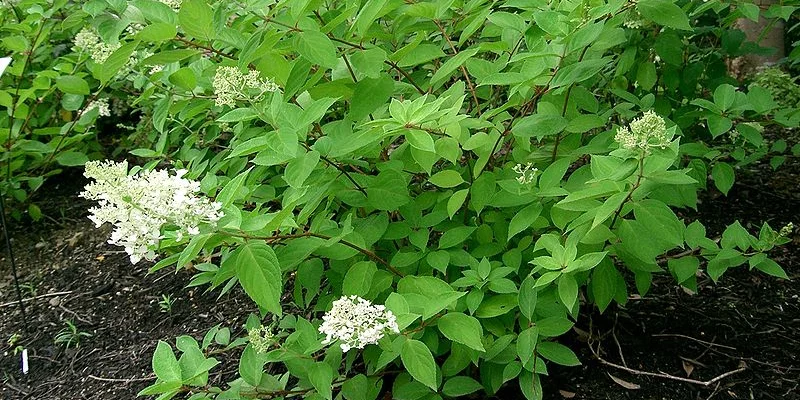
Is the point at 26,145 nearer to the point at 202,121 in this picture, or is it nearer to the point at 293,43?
the point at 202,121

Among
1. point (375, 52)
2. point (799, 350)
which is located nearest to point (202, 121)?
point (375, 52)

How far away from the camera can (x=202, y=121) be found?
8.86 ft

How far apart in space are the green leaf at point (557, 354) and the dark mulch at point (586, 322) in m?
0.24

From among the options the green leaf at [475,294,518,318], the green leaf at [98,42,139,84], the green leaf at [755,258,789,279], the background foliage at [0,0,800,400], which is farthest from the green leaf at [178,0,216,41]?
the green leaf at [755,258,789,279]

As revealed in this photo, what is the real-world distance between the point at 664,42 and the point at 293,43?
124 centimetres

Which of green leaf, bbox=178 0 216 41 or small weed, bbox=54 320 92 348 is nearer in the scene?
green leaf, bbox=178 0 216 41

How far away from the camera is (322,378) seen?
1.68 metres

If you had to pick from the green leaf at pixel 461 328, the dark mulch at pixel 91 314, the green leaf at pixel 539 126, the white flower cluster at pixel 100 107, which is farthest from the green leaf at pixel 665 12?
the white flower cluster at pixel 100 107

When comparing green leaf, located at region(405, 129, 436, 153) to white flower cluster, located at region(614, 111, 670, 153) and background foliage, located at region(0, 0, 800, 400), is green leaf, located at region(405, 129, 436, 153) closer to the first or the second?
background foliage, located at region(0, 0, 800, 400)

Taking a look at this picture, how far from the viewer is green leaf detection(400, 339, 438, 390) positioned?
1518mm

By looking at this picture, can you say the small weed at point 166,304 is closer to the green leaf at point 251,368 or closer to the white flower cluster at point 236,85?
the green leaf at point 251,368

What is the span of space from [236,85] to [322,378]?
72cm

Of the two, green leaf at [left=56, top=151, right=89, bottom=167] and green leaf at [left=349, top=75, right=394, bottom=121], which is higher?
green leaf at [left=349, top=75, right=394, bottom=121]

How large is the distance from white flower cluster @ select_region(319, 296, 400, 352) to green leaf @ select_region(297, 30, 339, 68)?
515mm
